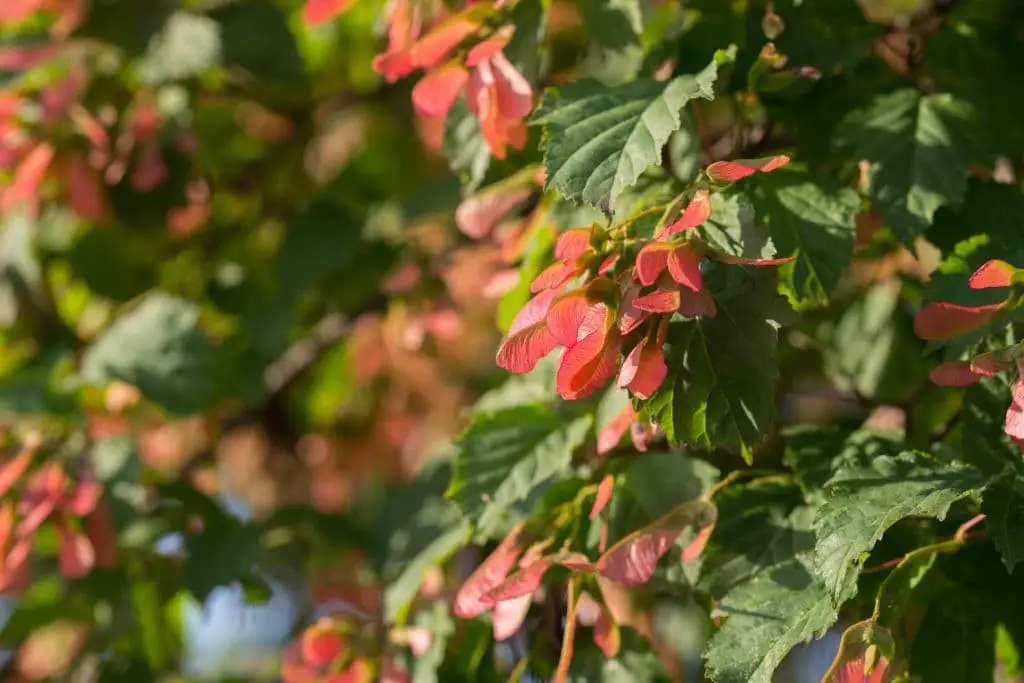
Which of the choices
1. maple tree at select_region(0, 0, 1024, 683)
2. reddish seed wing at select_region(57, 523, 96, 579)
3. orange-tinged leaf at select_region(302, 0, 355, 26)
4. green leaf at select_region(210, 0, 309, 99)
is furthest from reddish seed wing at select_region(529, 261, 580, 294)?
green leaf at select_region(210, 0, 309, 99)

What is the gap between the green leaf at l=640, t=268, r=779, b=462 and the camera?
25.5 inches

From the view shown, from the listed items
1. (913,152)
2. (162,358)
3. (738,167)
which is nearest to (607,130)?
(738,167)

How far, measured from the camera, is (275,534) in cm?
127

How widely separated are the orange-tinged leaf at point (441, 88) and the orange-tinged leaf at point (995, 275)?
37cm

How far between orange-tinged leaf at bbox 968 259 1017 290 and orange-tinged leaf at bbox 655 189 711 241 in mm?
153

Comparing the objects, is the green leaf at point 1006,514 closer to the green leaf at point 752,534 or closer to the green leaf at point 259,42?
the green leaf at point 752,534

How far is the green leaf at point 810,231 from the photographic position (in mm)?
714

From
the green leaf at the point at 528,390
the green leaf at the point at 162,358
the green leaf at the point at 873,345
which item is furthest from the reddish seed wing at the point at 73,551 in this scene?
the green leaf at the point at 873,345

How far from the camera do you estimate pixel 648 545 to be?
0.70 metres

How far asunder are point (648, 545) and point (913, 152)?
12.8 inches

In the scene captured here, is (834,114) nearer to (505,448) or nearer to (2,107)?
(505,448)

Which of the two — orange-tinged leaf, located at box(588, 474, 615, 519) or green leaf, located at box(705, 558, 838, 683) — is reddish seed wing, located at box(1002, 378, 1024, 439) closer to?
green leaf, located at box(705, 558, 838, 683)

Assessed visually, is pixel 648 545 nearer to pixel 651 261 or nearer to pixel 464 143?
Result: pixel 651 261

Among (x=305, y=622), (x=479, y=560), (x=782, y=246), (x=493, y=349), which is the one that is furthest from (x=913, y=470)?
(x=493, y=349)
